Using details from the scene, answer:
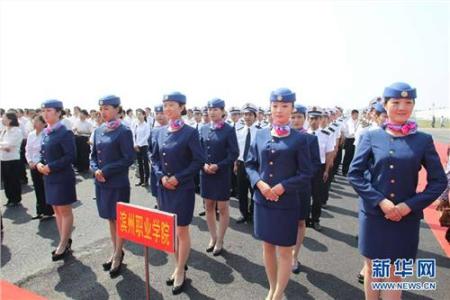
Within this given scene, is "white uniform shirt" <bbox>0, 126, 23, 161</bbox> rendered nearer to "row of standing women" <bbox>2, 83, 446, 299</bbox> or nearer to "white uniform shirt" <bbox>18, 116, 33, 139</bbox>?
"row of standing women" <bbox>2, 83, 446, 299</bbox>

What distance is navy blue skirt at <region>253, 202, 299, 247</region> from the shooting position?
3115 mm

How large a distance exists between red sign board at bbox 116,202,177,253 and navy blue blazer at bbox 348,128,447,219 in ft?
5.19

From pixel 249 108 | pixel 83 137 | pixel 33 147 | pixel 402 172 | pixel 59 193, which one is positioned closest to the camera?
pixel 402 172

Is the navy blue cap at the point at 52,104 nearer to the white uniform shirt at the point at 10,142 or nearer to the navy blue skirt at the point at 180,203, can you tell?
the navy blue skirt at the point at 180,203

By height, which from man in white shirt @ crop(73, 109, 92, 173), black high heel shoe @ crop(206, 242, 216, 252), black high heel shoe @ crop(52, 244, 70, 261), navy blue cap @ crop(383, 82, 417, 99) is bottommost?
black high heel shoe @ crop(206, 242, 216, 252)

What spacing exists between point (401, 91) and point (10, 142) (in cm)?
A: 730

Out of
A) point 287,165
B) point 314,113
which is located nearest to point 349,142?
point 314,113

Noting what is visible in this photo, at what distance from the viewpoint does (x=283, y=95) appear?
122 inches

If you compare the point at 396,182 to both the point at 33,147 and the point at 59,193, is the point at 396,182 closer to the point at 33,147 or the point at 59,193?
the point at 59,193

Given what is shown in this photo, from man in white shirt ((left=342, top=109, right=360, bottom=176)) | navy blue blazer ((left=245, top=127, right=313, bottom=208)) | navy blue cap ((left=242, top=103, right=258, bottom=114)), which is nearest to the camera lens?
navy blue blazer ((left=245, top=127, right=313, bottom=208))

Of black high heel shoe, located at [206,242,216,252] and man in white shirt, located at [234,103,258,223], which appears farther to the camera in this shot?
man in white shirt, located at [234,103,258,223]

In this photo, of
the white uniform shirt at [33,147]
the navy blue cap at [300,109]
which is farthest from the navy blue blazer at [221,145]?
the white uniform shirt at [33,147]

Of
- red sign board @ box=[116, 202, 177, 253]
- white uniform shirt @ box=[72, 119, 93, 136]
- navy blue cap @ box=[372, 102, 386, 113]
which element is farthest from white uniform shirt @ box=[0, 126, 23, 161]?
navy blue cap @ box=[372, 102, 386, 113]

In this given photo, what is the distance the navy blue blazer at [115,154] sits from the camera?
4.04 metres
